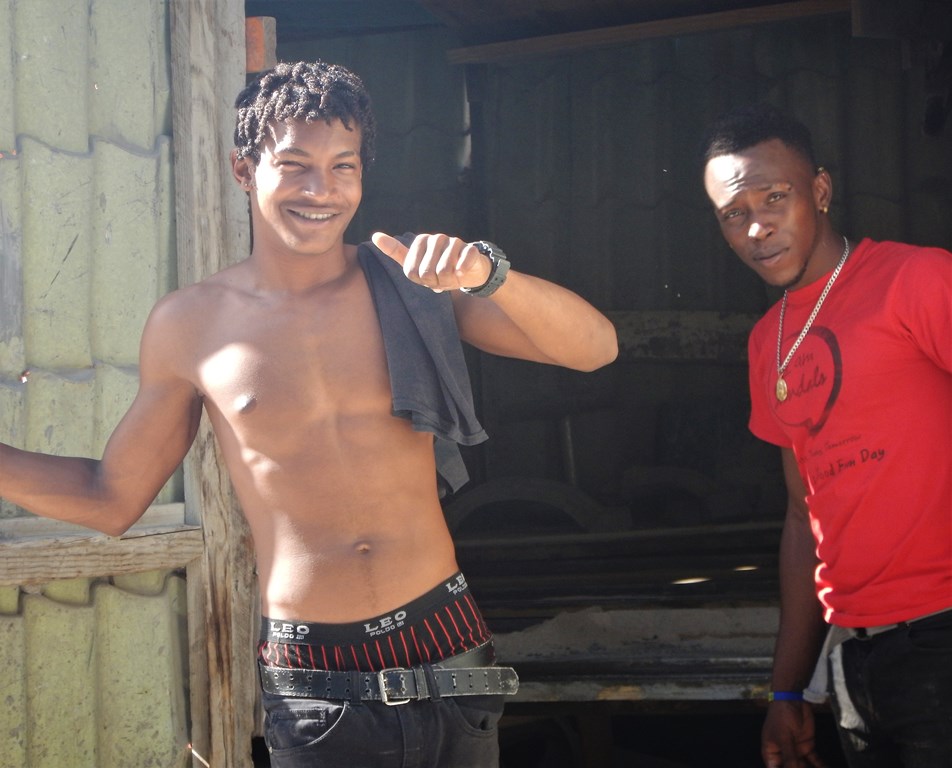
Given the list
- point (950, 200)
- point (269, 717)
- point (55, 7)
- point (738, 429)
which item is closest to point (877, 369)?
point (269, 717)

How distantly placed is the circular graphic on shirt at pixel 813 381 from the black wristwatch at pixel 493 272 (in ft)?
2.97

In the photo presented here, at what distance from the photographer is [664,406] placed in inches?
269

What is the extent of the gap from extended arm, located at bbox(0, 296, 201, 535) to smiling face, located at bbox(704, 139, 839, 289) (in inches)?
55.2

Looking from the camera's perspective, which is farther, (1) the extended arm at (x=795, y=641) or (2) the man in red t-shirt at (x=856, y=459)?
(1) the extended arm at (x=795, y=641)

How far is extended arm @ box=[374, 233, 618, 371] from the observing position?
6.31 feet

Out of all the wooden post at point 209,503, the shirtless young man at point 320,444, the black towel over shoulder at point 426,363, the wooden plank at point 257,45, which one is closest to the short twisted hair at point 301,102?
the shirtless young man at point 320,444

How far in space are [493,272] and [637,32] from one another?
13.5 ft

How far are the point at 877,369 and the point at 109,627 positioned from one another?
6.80 feet

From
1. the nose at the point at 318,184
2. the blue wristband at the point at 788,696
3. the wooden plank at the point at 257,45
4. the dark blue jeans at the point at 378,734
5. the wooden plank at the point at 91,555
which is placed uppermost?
the wooden plank at the point at 257,45

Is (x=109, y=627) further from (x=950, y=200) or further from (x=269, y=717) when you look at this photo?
(x=950, y=200)

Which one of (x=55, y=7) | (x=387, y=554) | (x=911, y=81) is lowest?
(x=387, y=554)

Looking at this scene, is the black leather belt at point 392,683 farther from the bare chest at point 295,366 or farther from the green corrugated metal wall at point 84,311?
the green corrugated metal wall at point 84,311

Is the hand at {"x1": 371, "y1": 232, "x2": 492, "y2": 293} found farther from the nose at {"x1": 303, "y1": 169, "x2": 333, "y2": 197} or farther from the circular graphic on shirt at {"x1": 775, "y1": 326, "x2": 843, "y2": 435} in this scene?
the circular graphic on shirt at {"x1": 775, "y1": 326, "x2": 843, "y2": 435}

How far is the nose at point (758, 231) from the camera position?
8.82 feet
